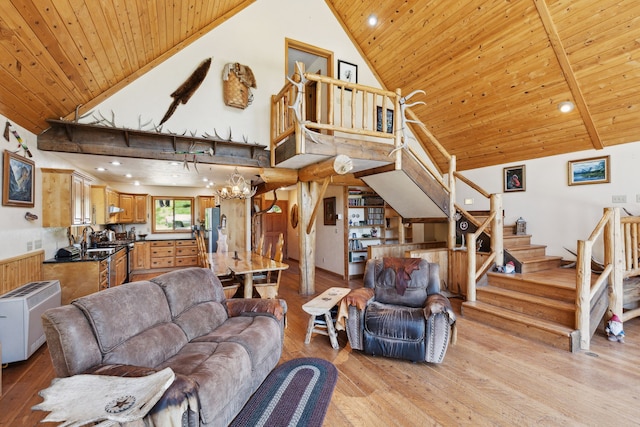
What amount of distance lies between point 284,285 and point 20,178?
4227 mm

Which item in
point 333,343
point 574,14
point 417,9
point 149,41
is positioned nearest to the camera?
point 333,343

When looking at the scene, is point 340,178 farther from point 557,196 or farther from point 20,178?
point 20,178

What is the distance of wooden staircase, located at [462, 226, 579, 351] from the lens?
3268 millimetres

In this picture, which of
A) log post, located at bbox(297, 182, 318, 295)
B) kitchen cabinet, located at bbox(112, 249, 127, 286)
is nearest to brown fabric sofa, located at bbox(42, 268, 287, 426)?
log post, located at bbox(297, 182, 318, 295)

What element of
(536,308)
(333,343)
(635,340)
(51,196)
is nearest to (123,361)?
(333,343)

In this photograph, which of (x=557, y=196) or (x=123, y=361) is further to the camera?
(x=557, y=196)

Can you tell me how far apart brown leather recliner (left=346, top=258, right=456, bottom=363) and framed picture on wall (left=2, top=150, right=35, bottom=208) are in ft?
12.0

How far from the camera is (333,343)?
3150 mm

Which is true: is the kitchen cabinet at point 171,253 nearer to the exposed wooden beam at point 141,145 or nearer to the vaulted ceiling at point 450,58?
the exposed wooden beam at point 141,145

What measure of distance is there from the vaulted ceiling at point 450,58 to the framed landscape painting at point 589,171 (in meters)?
0.25

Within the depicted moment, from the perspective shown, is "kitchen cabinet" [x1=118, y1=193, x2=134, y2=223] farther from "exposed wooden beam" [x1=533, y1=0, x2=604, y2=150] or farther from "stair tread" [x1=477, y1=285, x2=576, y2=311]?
"exposed wooden beam" [x1=533, y1=0, x2=604, y2=150]

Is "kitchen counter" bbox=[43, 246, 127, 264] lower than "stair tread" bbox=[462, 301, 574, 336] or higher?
higher

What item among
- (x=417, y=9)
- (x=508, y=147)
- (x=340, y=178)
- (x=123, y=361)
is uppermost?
(x=417, y=9)

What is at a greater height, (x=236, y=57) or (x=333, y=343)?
(x=236, y=57)
